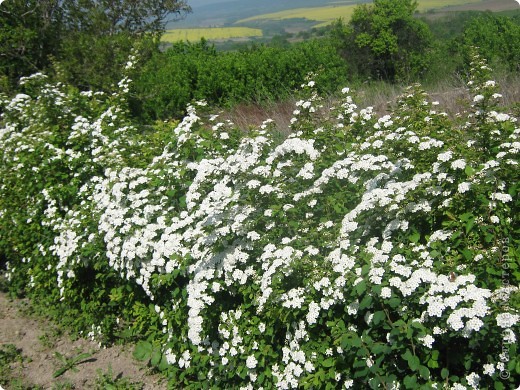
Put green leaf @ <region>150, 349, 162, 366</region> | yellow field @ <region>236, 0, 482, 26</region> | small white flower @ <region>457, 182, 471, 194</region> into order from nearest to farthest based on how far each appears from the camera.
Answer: small white flower @ <region>457, 182, 471, 194</region> < green leaf @ <region>150, 349, 162, 366</region> < yellow field @ <region>236, 0, 482, 26</region>

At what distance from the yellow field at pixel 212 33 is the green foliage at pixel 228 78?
5101mm

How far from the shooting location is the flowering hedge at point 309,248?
2699mm

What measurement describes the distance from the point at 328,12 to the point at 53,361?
470 inches

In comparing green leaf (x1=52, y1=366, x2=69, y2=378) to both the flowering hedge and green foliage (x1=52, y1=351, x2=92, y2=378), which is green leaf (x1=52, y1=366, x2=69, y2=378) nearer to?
green foliage (x1=52, y1=351, x2=92, y2=378)

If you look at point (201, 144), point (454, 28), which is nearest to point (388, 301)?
point (201, 144)

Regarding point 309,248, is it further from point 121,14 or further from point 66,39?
point 121,14

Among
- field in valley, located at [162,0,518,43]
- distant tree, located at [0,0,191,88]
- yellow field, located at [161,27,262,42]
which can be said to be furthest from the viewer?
yellow field, located at [161,27,262,42]

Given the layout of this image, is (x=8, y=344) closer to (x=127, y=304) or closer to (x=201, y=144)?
(x=127, y=304)

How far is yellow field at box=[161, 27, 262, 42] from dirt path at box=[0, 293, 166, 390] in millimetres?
9503

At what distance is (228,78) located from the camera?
28.8 ft

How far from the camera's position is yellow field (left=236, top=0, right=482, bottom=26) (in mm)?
13417

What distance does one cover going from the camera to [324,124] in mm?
4484

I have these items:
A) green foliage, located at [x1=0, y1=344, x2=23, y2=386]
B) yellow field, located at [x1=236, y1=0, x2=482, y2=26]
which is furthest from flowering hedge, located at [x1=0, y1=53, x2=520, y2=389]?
yellow field, located at [x1=236, y1=0, x2=482, y2=26]

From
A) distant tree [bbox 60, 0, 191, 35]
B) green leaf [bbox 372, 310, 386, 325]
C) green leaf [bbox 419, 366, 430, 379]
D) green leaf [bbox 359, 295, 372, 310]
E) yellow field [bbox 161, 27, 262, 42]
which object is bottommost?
green leaf [bbox 419, 366, 430, 379]
